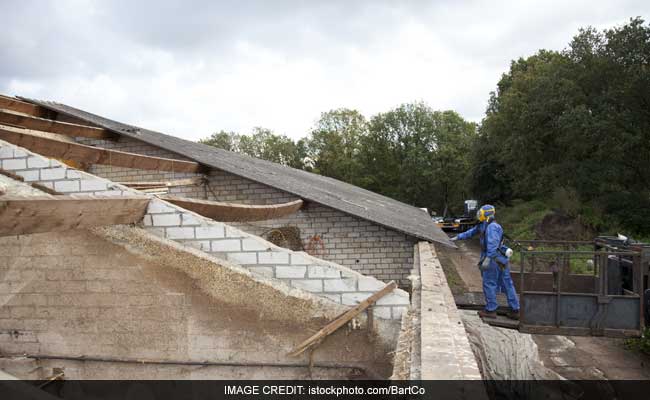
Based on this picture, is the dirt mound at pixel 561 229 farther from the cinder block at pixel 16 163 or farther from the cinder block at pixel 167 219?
the cinder block at pixel 16 163

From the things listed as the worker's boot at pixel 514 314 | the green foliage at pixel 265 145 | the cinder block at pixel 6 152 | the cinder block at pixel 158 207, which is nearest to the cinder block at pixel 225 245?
the cinder block at pixel 158 207

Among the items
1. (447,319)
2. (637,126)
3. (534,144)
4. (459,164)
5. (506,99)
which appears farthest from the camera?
(459,164)

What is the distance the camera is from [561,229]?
21469 millimetres

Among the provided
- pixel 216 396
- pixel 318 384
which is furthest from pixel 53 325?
pixel 318 384

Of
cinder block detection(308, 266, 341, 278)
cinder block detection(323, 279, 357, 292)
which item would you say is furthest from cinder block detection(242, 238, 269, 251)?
cinder block detection(323, 279, 357, 292)

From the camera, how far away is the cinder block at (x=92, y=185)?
4312 millimetres

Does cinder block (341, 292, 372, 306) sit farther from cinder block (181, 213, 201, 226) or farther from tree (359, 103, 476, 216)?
tree (359, 103, 476, 216)

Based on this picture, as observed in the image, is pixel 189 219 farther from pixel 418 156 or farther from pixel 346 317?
pixel 418 156

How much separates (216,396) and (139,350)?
875 millimetres

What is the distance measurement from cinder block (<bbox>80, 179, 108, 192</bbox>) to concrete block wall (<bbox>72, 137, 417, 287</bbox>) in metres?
3.93

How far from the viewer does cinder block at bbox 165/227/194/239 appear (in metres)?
4.20

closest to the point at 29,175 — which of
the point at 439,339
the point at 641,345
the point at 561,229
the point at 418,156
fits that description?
the point at 439,339

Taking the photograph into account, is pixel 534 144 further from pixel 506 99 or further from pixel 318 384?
pixel 318 384

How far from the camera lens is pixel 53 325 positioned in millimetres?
4508
